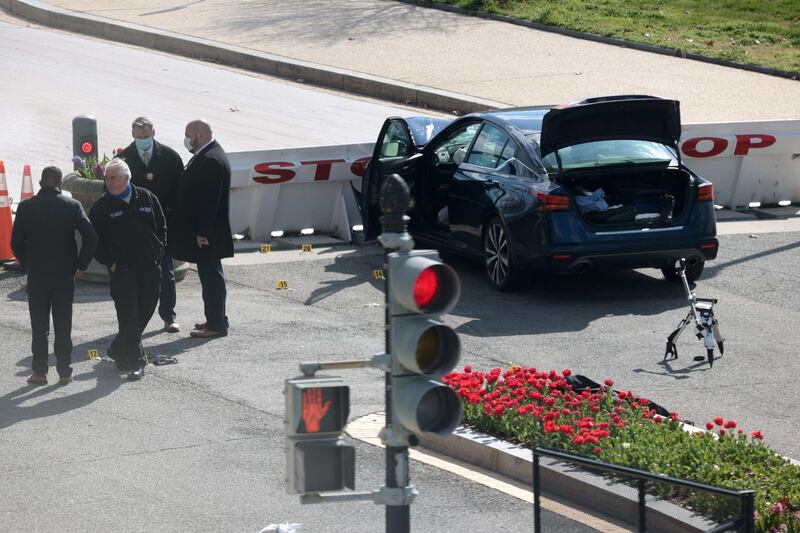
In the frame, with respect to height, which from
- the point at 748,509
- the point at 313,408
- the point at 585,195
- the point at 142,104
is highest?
the point at 313,408

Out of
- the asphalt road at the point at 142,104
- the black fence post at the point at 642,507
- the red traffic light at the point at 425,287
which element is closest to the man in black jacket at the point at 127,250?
the black fence post at the point at 642,507

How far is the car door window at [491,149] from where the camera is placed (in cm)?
1264

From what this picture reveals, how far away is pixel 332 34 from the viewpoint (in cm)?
2655

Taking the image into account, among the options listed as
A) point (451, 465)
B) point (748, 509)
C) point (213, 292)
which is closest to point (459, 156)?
point (213, 292)

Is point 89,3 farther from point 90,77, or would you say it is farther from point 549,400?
point 549,400

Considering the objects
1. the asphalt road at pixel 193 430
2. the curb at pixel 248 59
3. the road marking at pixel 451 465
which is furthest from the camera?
the curb at pixel 248 59

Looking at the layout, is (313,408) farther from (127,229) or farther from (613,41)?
(613,41)

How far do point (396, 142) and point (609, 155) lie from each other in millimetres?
2589

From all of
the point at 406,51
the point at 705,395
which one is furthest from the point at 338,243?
the point at 406,51

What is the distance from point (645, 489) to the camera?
589cm

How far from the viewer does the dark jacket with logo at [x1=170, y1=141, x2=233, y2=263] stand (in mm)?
11008

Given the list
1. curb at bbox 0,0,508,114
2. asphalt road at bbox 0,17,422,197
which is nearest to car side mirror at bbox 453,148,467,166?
asphalt road at bbox 0,17,422,197

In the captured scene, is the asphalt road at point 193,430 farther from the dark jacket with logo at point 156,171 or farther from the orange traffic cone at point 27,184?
the dark jacket with logo at point 156,171

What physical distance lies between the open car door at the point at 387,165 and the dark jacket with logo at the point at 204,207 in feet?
8.43
